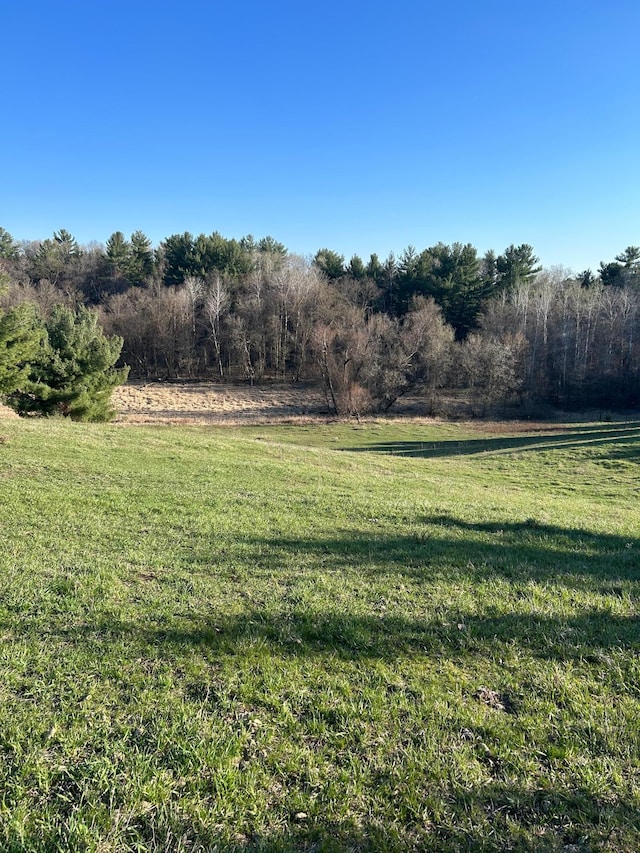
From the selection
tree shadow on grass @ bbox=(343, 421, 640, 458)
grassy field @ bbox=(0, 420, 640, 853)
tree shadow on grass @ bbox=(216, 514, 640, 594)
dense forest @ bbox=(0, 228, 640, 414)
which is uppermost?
dense forest @ bbox=(0, 228, 640, 414)

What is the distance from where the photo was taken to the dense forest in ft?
182

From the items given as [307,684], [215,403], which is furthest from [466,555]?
[215,403]

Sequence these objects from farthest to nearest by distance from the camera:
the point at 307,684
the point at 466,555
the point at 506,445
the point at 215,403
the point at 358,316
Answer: the point at 358,316 → the point at 215,403 → the point at 506,445 → the point at 466,555 → the point at 307,684

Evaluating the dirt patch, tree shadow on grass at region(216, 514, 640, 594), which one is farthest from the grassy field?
the dirt patch

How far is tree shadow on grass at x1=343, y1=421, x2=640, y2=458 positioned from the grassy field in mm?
22116

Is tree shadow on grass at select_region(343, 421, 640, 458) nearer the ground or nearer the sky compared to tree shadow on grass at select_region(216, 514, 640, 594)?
nearer the ground

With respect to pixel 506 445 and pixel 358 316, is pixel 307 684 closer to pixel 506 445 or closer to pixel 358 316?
pixel 506 445

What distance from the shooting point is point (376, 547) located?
25.3 feet

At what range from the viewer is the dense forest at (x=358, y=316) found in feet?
182

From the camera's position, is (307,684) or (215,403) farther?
(215,403)

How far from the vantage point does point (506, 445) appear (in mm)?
32438

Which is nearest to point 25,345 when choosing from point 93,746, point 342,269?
point 93,746

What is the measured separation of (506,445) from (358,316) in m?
33.0

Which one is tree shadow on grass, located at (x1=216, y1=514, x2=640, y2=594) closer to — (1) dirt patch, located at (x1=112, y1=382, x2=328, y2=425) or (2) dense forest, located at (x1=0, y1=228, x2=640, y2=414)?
(1) dirt patch, located at (x1=112, y1=382, x2=328, y2=425)
